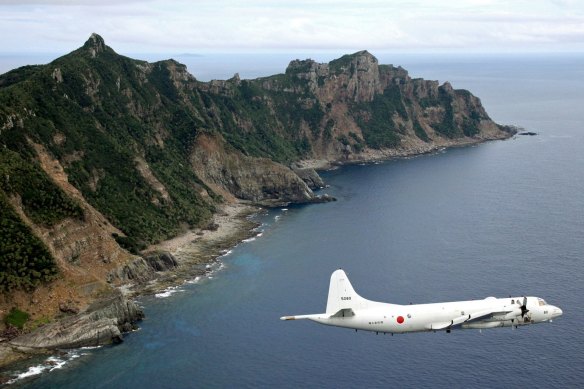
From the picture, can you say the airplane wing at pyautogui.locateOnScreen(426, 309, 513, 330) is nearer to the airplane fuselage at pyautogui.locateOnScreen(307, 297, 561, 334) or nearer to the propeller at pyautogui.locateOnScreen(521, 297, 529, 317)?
the airplane fuselage at pyautogui.locateOnScreen(307, 297, 561, 334)

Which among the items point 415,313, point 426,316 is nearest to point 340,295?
point 415,313

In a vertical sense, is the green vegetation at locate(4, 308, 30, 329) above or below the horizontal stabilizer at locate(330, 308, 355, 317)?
below

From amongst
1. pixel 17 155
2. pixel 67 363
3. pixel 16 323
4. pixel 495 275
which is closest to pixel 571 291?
pixel 495 275

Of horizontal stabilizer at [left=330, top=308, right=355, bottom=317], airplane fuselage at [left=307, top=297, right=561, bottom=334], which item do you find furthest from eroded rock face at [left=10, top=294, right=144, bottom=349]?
airplane fuselage at [left=307, top=297, right=561, bottom=334]

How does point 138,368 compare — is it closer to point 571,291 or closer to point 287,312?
Answer: point 287,312

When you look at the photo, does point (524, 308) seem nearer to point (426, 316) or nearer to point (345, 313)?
point (426, 316)

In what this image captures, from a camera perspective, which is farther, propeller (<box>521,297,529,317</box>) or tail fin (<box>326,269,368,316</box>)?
propeller (<box>521,297,529,317</box>)

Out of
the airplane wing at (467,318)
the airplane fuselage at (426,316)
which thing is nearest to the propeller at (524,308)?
the airplane fuselage at (426,316)

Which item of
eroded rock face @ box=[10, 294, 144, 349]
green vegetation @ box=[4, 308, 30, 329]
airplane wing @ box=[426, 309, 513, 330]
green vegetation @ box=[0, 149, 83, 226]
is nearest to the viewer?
airplane wing @ box=[426, 309, 513, 330]

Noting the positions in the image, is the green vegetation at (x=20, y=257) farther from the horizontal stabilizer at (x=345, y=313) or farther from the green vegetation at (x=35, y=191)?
the horizontal stabilizer at (x=345, y=313)
